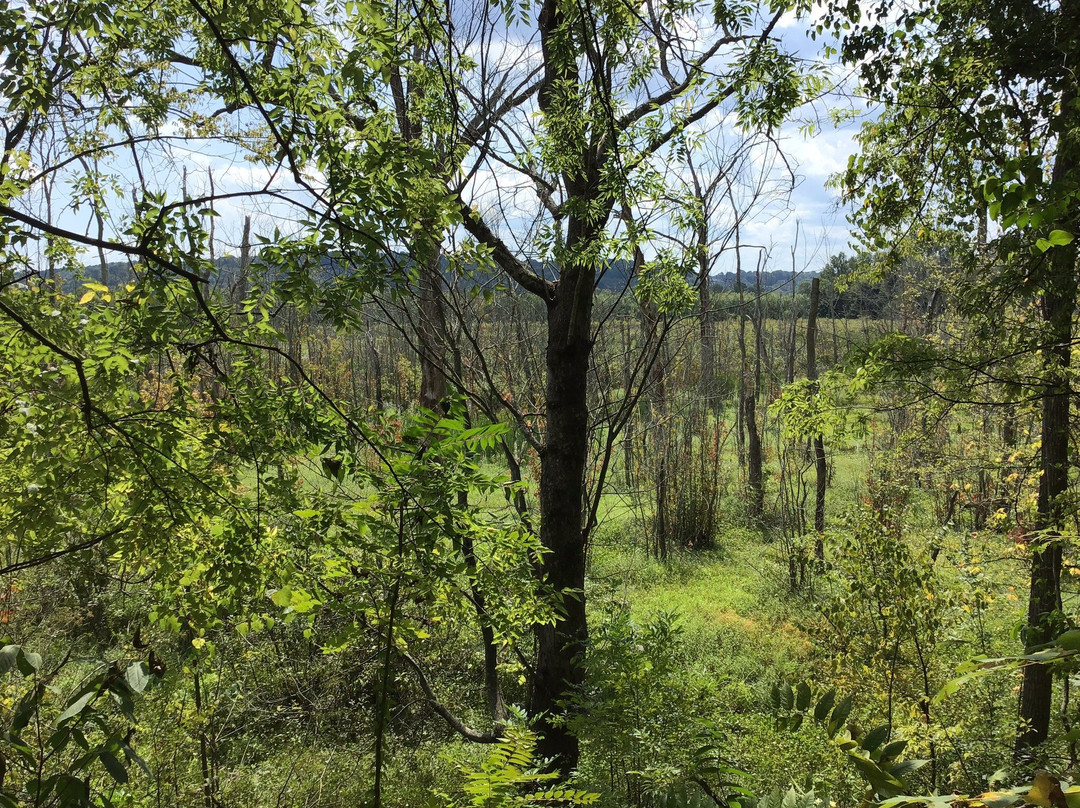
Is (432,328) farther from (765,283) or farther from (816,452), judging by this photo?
(765,283)

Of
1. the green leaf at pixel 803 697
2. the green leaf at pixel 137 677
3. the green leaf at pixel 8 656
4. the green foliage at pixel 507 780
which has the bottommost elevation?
the green foliage at pixel 507 780

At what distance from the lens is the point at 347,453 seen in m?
2.17

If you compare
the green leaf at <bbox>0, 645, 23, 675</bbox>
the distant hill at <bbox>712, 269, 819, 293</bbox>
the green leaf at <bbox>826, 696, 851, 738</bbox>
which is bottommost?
the green leaf at <bbox>826, 696, 851, 738</bbox>

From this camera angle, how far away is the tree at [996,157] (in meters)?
3.36

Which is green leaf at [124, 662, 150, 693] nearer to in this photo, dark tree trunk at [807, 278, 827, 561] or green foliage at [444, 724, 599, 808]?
green foliage at [444, 724, 599, 808]

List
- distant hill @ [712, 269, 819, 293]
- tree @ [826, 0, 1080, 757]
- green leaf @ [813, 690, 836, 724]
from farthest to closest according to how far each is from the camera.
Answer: distant hill @ [712, 269, 819, 293], tree @ [826, 0, 1080, 757], green leaf @ [813, 690, 836, 724]

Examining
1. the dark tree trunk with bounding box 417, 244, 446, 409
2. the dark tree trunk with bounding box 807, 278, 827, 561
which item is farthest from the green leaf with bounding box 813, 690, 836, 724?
the dark tree trunk with bounding box 807, 278, 827, 561

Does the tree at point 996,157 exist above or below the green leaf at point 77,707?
above

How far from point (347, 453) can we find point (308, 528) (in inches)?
12.3

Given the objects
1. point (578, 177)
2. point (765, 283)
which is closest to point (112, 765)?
point (578, 177)

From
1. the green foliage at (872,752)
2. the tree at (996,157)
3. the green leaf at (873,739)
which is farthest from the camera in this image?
the tree at (996,157)

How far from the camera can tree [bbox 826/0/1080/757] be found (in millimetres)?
3359

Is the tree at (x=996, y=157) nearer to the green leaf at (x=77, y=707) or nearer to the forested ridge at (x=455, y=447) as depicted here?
the forested ridge at (x=455, y=447)

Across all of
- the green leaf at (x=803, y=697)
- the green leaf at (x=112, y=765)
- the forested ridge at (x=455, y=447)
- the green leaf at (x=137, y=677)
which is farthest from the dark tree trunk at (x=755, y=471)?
the green leaf at (x=112, y=765)
